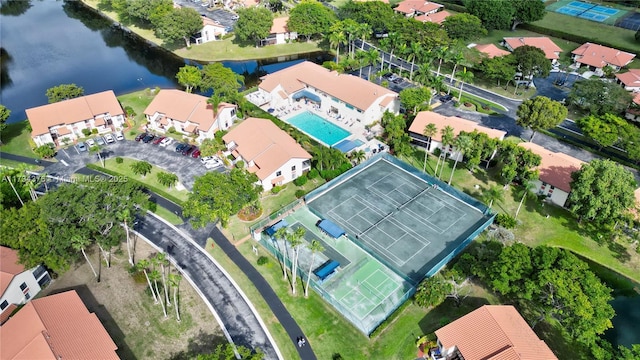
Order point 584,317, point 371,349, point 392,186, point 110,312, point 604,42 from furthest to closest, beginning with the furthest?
point 604,42
point 392,186
point 110,312
point 371,349
point 584,317

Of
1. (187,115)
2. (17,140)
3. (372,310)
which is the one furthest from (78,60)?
(372,310)

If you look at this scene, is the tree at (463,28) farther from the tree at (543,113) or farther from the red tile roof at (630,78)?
the tree at (543,113)

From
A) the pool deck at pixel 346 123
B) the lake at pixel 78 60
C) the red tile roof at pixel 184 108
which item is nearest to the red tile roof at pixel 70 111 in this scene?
the red tile roof at pixel 184 108

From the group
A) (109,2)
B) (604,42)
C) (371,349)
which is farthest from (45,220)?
(604,42)

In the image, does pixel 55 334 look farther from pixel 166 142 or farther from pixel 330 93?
pixel 330 93

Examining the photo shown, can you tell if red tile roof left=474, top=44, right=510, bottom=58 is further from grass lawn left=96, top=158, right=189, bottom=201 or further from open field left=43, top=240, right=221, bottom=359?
open field left=43, top=240, right=221, bottom=359

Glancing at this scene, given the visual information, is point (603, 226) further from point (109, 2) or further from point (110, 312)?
→ point (109, 2)
